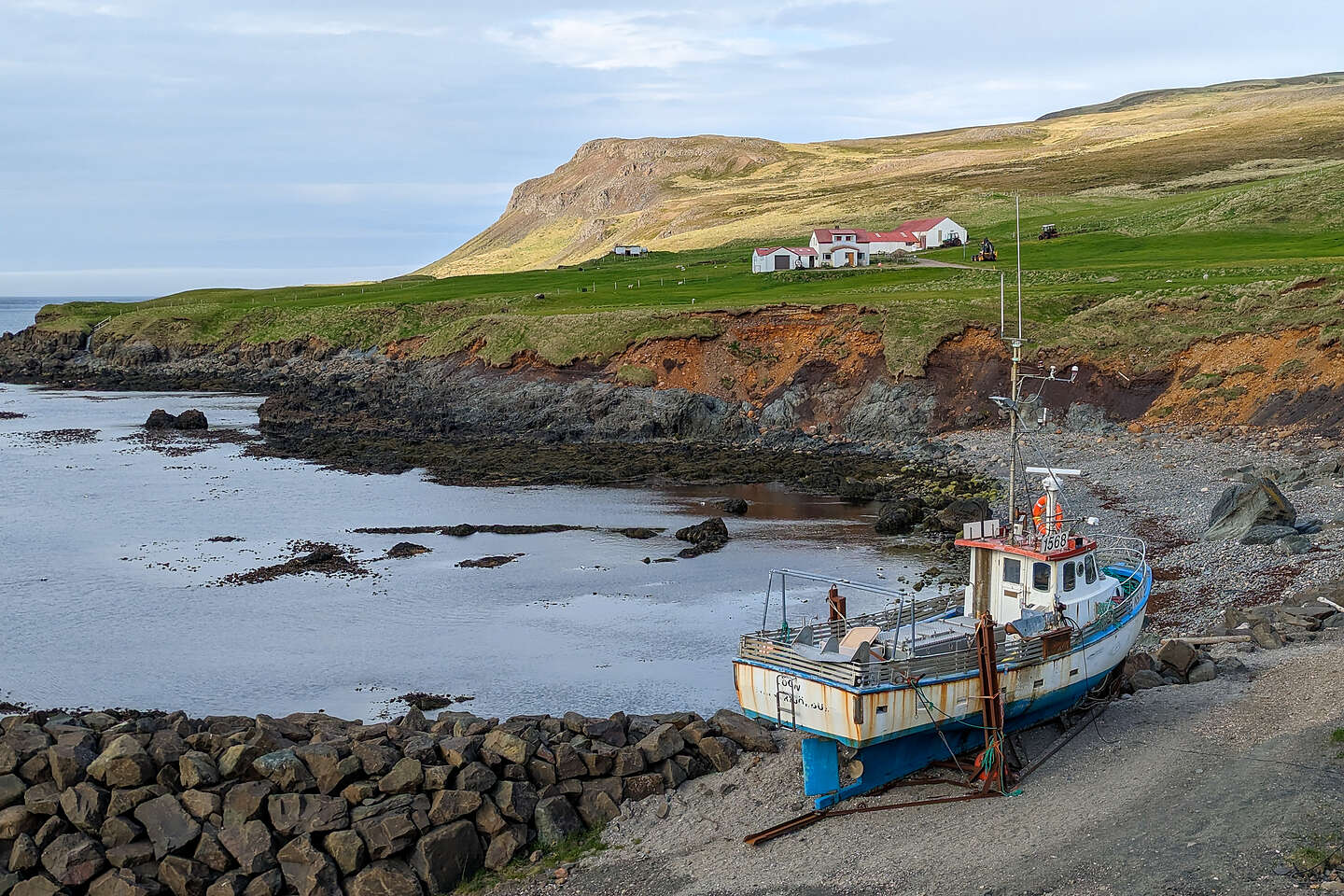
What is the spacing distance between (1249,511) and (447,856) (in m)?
28.0

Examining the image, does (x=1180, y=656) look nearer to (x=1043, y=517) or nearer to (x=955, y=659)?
(x=1043, y=517)

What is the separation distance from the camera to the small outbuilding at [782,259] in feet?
384

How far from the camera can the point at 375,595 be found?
129 feet

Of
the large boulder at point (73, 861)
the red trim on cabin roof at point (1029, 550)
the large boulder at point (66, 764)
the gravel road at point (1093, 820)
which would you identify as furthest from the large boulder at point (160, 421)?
the red trim on cabin roof at point (1029, 550)

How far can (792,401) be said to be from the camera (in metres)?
69.1

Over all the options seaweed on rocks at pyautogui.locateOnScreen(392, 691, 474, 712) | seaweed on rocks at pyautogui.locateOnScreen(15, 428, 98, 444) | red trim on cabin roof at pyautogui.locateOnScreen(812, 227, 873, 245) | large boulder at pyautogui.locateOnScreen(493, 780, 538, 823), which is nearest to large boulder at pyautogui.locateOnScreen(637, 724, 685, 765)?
large boulder at pyautogui.locateOnScreen(493, 780, 538, 823)

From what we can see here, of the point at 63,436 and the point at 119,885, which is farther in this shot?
the point at 63,436

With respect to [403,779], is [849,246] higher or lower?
higher

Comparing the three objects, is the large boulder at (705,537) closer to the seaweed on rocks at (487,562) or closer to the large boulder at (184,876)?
the seaweed on rocks at (487,562)

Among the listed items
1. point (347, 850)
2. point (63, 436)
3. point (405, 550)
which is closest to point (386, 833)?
point (347, 850)

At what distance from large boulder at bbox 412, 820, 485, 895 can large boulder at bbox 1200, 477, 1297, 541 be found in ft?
87.8

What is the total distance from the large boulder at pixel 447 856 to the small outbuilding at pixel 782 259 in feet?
328

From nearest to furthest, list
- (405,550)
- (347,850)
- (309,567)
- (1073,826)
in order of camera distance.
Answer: (1073,826) < (347,850) < (309,567) < (405,550)

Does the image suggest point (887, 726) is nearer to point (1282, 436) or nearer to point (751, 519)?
point (751, 519)
